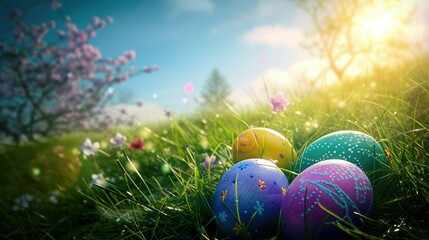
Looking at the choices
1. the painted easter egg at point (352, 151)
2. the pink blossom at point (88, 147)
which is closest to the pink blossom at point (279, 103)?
the painted easter egg at point (352, 151)

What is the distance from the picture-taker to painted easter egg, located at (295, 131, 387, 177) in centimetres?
188

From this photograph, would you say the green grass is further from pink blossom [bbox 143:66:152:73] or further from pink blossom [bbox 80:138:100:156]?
pink blossom [bbox 143:66:152:73]

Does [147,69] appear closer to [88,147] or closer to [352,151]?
[88,147]

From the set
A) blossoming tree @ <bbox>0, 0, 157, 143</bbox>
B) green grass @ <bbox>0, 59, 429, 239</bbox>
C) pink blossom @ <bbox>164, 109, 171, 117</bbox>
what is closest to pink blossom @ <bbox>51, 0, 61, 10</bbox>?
blossoming tree @ <bbox>0, 0, 157, 143</bbox>

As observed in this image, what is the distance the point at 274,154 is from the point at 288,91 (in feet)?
5.53

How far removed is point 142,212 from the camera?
200cm

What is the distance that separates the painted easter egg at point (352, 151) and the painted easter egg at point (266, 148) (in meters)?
0.23

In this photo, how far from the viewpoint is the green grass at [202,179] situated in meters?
1.65

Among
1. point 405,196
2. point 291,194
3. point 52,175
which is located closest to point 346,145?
point 405,196

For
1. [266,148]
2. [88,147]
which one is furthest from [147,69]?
[266,148]

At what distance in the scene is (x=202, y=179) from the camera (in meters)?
1.92

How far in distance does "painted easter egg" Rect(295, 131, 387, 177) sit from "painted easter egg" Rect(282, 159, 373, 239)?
0.31m

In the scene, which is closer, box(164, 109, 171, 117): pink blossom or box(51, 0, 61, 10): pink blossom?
box(164, 109, 171, 117): pink blossom

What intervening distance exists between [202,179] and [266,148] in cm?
52
